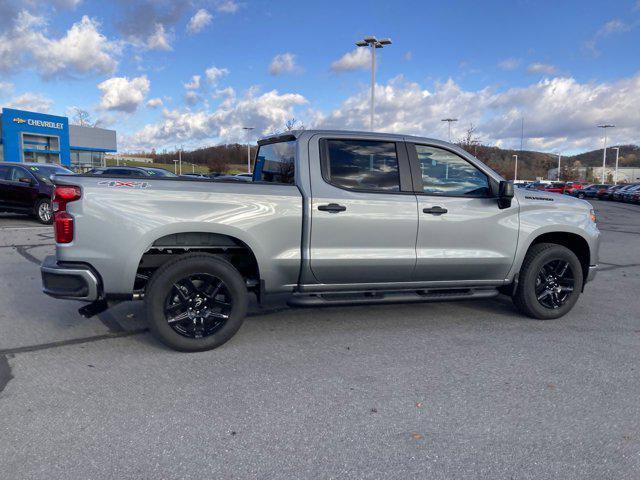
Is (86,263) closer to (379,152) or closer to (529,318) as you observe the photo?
(379,152)

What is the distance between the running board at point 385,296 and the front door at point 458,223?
15cm

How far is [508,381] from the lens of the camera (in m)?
3.83

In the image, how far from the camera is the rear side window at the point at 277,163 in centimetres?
488

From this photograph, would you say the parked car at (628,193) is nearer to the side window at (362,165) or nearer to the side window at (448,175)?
the side window at (448,175)

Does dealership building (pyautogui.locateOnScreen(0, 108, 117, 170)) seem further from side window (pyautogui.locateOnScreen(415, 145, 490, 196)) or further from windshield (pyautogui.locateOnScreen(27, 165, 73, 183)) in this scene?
side window (pyautogui.locateOnScreen(415, 145, 490, 196))

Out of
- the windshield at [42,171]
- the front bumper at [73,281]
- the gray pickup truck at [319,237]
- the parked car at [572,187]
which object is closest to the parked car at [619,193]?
the parked car at [572,187]

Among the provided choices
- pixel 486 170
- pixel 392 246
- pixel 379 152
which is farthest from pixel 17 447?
pixel 486 170

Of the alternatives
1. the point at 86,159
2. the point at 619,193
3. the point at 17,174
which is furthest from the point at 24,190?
the point at 86,159

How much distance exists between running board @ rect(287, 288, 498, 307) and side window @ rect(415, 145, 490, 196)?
38.2 inches

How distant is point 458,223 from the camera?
4.89m

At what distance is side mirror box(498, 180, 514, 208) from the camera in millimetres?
4816

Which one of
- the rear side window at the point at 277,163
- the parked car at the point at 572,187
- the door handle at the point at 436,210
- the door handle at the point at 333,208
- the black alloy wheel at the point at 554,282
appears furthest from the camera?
the parked car at the point at 572,187

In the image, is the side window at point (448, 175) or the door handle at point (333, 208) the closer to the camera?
the door handle at point (333, 208)

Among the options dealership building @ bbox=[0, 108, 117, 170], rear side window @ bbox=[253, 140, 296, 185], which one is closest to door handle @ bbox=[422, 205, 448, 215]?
rear side window @ bbox=[253, 140, 296, 185]
